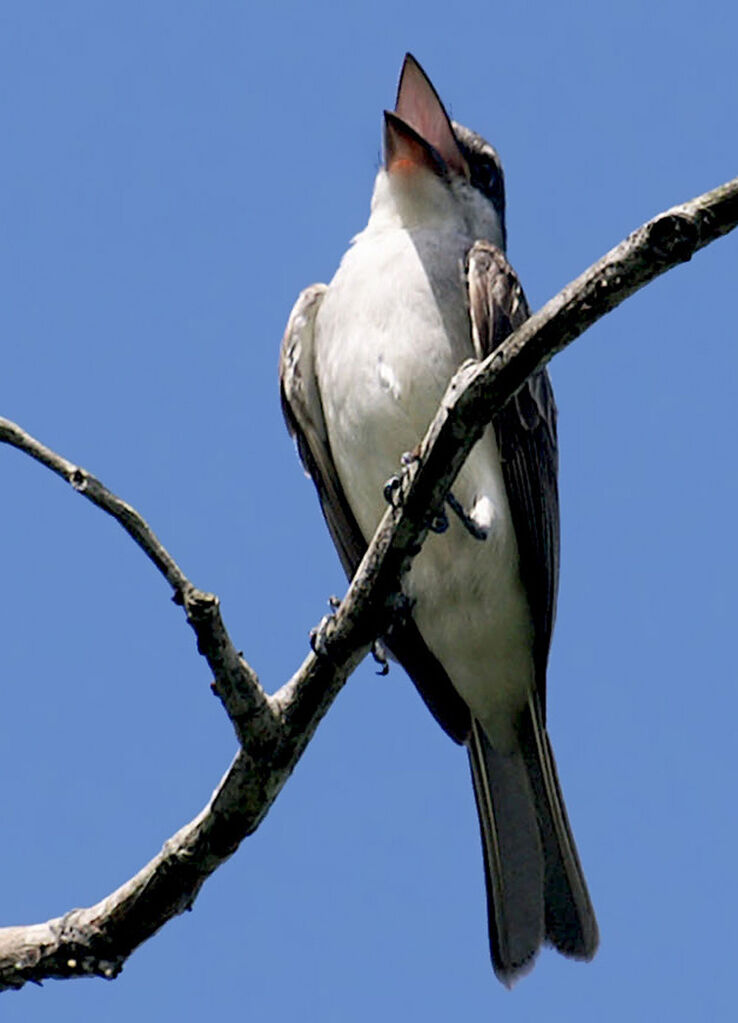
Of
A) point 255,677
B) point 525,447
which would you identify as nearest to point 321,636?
point 255,677

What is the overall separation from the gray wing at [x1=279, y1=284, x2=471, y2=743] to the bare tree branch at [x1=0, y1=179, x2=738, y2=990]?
2065 mm

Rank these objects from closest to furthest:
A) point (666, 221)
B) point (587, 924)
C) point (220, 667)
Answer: point (666, 221)
point (220, 667)
point (587, 924)

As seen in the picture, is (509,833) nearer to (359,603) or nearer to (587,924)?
(587,924)

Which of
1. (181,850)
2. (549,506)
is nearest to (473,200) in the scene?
(549,506)

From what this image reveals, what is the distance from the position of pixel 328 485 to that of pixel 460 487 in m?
0.88

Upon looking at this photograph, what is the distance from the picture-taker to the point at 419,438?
745 cm

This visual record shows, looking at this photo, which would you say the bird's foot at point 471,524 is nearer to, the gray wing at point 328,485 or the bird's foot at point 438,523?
the bird's foot at point 438,523

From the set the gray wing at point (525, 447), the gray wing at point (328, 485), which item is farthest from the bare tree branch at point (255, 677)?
the gray wing at point (328, 485)

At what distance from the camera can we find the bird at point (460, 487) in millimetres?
7531

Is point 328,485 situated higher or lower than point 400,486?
higher

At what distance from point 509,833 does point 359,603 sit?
2.40 m

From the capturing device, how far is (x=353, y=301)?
7.81 meters

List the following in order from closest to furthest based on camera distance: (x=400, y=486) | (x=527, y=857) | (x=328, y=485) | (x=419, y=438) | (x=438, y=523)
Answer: (x=400, y=486), (x=438, y=523), (x=419, y=438), (x=527, y=857), (x=328, y=485)

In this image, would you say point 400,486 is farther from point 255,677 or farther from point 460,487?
point 460,487
